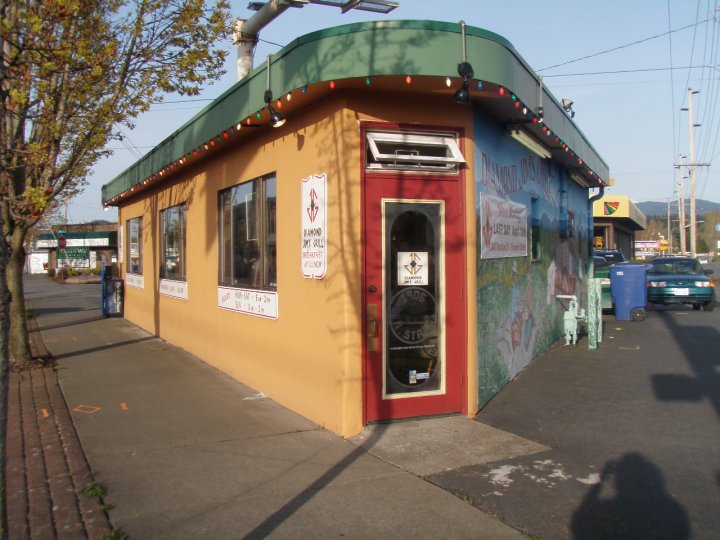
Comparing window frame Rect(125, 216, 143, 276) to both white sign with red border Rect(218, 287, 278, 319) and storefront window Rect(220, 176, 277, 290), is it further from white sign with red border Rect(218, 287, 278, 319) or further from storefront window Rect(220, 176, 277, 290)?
white sign with red border Rect(218, 287, 278, 319)

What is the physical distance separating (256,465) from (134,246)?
13006 millimetres

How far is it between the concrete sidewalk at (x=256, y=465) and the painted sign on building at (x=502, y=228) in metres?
2.11

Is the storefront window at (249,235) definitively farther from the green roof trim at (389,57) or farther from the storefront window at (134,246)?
the storefront window at (134,246)

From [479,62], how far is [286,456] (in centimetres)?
405

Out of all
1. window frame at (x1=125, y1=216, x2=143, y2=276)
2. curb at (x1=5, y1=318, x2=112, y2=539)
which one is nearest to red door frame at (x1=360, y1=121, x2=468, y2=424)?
curb at (x1=5, y1=318, x2=112, y2=539)

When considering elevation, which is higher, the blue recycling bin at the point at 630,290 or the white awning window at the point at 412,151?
the white awning window at the point at 412,151

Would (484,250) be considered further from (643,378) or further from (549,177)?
(549,177)

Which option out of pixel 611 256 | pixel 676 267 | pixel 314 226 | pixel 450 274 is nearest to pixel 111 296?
pixel 314 226

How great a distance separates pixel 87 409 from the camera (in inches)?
294

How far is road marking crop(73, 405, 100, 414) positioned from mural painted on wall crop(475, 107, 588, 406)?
433 centimetres

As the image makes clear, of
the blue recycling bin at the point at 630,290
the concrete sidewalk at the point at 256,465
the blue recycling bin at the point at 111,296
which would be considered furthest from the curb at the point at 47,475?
the blue recycling bin at the point at 630,290

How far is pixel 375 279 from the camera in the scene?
6.49 meters

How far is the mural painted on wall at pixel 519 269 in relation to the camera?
7.31 m

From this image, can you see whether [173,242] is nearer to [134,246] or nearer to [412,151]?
[134,246]
